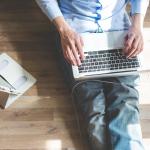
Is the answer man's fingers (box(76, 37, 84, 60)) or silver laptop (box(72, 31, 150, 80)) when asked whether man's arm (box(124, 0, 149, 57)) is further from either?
man's fingers (box(76, 37, 84, 60))

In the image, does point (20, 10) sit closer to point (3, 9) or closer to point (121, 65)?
point (3, 9)

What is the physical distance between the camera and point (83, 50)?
4.06 ft

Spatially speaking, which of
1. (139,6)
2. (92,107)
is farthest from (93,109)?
(139,6)

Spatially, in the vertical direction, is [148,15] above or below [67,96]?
above

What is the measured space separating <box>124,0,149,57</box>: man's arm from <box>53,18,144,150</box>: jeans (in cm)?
11

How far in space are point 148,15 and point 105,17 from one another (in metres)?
0.46

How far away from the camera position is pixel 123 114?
1.21m

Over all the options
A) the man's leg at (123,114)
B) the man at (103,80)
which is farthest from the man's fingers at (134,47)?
the man's leg at (123,114)

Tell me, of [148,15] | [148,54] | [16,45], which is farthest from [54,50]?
[148,15]

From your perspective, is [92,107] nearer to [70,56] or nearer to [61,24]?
[70,56]

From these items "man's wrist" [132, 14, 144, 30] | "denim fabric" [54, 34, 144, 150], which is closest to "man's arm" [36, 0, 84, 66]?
"denim fabric" [54, 34, 144, 150]

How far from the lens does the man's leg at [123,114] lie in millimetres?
1149

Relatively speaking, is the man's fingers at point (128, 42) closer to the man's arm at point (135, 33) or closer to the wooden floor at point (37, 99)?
the man's arm at point (135, 33)

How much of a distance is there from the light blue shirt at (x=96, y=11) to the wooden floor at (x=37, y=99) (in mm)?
248
